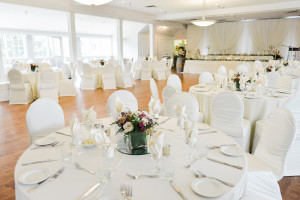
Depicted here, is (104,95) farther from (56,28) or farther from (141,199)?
(56,28)

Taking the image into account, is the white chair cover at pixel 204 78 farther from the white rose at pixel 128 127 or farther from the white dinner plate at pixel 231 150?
the white rose at pixel 128 127

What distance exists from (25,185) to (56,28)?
48.0ft

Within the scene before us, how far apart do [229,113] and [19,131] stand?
3734mm

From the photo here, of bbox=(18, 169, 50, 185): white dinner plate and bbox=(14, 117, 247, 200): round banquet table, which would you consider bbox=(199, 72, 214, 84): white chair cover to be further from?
bbox=(18, 169, 50, 185): white dinner plate

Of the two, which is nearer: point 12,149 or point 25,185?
point 25,185

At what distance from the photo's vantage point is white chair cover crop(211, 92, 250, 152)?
2883 mm

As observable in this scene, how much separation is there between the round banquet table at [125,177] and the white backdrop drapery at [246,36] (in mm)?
15737

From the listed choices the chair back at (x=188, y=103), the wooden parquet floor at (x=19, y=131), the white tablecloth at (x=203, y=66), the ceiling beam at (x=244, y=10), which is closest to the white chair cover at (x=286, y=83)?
the wooden parquet floor at (x=19, y=131)

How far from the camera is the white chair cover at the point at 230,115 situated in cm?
288

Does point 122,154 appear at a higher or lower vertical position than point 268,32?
lower

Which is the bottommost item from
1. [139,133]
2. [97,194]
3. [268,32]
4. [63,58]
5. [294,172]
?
[294,172]

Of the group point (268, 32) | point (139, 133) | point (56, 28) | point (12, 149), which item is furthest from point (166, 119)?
point (268, 32)

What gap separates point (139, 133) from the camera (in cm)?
168

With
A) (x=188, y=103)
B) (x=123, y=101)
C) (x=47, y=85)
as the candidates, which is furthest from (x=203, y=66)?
(x=123, y=101)
